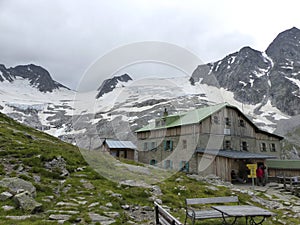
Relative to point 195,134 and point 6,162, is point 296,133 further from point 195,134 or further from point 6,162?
point 6,162

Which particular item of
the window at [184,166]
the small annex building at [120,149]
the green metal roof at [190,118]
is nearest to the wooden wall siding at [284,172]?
the green metal roof at [190,118]

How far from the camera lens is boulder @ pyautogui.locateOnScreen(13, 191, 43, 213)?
32.0 feet

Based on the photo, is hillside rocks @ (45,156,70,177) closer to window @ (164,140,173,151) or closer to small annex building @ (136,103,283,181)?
small annex building @ (136,103,283,181)

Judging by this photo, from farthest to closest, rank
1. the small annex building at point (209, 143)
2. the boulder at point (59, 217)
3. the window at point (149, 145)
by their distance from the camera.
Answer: the window at point (149, 145)
the small annex building at point (209, 143)
the boulder at point (59, 217)

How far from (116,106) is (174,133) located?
11189 cm

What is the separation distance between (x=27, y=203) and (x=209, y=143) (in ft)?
83.8

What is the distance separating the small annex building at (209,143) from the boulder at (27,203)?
22296 mm

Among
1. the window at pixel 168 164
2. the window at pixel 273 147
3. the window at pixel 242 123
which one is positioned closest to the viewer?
the window at pixel 168 164

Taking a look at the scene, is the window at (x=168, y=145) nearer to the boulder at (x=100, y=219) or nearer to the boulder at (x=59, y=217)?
the boulder at (x=100, y=219)

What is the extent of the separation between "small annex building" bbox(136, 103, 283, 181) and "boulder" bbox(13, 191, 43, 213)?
2230 centimetres

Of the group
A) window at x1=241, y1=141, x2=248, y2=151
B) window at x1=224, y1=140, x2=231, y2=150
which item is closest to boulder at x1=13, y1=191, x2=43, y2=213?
window at x1=224, y1=140, x2=231, y2=150

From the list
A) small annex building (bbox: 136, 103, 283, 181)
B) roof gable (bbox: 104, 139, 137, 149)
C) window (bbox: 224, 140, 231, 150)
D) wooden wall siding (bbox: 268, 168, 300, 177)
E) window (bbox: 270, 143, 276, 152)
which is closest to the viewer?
small annex building (bbox: 136, 103, 283, 181)

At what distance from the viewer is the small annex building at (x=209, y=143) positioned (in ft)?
100

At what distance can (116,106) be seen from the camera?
145125mm
